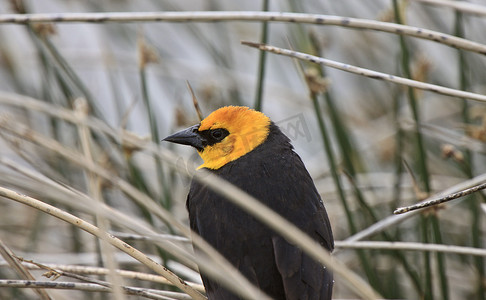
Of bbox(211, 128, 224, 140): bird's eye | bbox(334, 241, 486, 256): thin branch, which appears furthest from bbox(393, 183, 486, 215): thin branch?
bbox(211, 128, 224, 140): bird's eye

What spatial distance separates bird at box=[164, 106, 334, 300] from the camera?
6.68ft

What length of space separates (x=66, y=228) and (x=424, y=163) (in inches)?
83.7

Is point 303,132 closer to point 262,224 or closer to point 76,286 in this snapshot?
point 262,224

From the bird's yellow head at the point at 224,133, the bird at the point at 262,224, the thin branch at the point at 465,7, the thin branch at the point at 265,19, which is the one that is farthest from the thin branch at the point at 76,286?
the thin branch at the point at 465,7

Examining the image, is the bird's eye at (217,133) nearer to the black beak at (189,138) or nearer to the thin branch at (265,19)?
the black beak at (189,138)

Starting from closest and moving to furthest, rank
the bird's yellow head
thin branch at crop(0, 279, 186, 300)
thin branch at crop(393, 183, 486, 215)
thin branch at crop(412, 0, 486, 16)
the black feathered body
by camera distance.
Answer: thin branch at crop(393, 183, 486, 215) → thin branch at crop(0, 279, 186, 300) → the black feathered body → thin branch at crop(412, 0, 486, 16) → the bird's yellow head

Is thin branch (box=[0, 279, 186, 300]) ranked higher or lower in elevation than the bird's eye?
lower

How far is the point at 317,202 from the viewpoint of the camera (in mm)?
2234

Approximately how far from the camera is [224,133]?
2.55 metres

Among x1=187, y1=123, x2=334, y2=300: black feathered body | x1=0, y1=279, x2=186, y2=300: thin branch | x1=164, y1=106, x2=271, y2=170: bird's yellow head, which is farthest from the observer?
x1=164, y1=106, x2=271, y2=170: bird's yellow head

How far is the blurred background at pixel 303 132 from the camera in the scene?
2.51m

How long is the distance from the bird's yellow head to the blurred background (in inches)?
5.8

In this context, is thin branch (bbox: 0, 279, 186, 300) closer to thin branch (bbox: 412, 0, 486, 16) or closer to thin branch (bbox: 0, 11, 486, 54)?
thin branch (bbox: 0, 11, 486, 54)

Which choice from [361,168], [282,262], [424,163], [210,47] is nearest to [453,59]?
[361,168]
